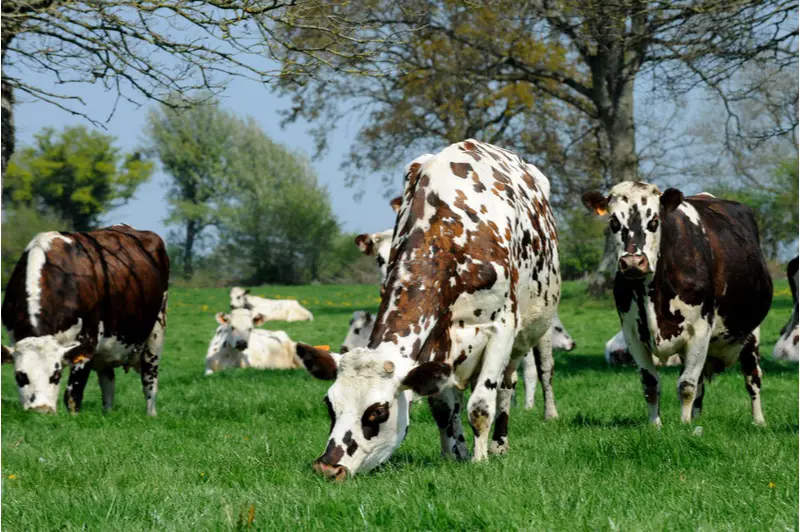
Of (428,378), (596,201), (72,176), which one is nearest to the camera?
(428,378)

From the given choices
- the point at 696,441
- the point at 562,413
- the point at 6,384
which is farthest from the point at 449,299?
the point at 6,384

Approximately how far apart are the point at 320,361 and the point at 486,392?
1.10 m

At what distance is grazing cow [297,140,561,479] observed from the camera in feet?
18.2

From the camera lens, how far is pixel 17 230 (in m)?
51.2

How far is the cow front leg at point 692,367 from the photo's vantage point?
332 inches

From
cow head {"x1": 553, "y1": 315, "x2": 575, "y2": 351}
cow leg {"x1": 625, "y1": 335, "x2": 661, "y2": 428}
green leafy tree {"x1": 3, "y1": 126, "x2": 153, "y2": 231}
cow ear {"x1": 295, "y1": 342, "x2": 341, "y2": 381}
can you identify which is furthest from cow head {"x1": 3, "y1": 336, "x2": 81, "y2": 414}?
green leafy tree {"x1": 3, "y1": 126, "x2": 153, "y2": 231}

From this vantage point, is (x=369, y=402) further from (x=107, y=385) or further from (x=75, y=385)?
(x=107, y=385)

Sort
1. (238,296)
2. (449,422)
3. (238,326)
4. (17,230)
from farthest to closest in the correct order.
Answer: (17,230) → (238,296) → (238,326) → (449,422)

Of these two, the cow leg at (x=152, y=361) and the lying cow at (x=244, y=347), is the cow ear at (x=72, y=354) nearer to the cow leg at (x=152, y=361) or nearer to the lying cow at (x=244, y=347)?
the cow leg at (x=152, y=361)

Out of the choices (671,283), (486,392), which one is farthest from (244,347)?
(486,392)

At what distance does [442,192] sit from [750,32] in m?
8.72

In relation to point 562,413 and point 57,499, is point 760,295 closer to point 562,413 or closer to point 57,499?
Answer: point 562,413

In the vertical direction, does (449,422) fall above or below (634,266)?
below

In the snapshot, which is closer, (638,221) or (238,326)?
(638,221)
